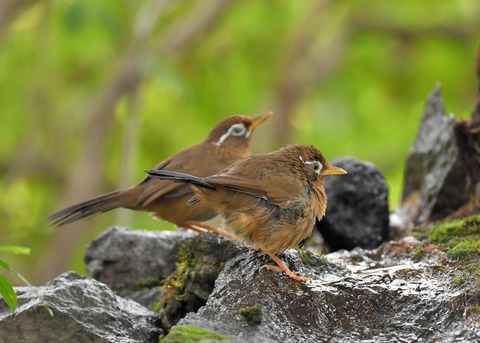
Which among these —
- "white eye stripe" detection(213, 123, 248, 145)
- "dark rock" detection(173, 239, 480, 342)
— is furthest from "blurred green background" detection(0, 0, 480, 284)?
"dark rock" detection(173, 239, 480, 342)

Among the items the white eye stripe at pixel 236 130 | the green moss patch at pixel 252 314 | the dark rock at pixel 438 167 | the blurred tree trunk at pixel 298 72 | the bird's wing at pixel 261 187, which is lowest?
the green moss patch at pixel 252 314

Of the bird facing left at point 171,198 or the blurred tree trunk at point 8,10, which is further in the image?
the blurred tree trunk at point 8,10

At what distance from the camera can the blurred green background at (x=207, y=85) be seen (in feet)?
44.0

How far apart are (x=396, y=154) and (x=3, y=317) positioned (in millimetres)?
12104

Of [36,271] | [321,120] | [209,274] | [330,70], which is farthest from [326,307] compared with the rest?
[330,70]

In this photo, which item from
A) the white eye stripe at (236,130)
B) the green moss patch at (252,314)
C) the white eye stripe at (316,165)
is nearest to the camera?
the green moss patch at (252,314)

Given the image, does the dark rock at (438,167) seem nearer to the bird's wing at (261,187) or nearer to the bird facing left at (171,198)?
the bird facing left at (171,198)

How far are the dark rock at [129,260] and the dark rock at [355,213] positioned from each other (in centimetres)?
121

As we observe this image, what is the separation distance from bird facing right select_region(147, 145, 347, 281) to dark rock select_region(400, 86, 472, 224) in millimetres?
1709

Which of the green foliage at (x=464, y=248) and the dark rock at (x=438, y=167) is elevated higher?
the dark rock at (x=438, y=167)

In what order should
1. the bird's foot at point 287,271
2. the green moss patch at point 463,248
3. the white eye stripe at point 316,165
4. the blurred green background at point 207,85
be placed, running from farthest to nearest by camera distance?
the blurred green background at point 207,85 < the white eye stripe at point 316,165 < the bird's foot at point 287,271 < the green moss patch at point 463,248

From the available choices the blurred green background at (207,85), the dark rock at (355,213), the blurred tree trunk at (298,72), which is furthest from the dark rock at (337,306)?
the blurred tree trunk at (298,72)

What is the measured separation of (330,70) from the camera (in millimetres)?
17109

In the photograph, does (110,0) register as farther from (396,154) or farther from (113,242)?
(113,242)
